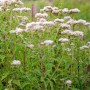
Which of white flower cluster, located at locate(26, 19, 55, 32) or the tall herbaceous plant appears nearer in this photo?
white flower cluster, located at locate(26, 19, 55, 32)

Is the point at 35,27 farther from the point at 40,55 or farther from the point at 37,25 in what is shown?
the point at 40,55

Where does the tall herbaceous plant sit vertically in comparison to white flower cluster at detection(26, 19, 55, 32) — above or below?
below

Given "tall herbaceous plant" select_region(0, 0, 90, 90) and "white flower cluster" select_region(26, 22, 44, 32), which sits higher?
"white flower cluster" select_region(26, 22, 44, 32)

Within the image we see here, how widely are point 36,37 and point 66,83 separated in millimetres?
1007

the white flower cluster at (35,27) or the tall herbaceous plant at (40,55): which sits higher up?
the white flower cluster at (35,27)

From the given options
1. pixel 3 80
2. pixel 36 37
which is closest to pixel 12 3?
pixel 36 37

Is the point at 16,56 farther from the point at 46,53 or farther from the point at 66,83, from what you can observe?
the point at 66,83

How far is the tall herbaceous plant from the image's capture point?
15.5 ft

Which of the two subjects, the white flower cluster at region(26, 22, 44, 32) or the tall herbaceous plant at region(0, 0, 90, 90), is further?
the tall herbaceous plant at region(0, 0, 90, 90)

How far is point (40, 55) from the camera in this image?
15.6ft

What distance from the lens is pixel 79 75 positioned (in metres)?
5.26

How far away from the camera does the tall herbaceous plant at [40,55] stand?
471 centimetres

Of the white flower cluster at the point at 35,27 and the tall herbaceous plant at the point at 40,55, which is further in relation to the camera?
the tall herbaceous plant at the point at 40,55

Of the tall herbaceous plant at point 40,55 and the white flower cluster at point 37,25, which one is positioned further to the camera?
the tall herbaceous plant at point 40,55
